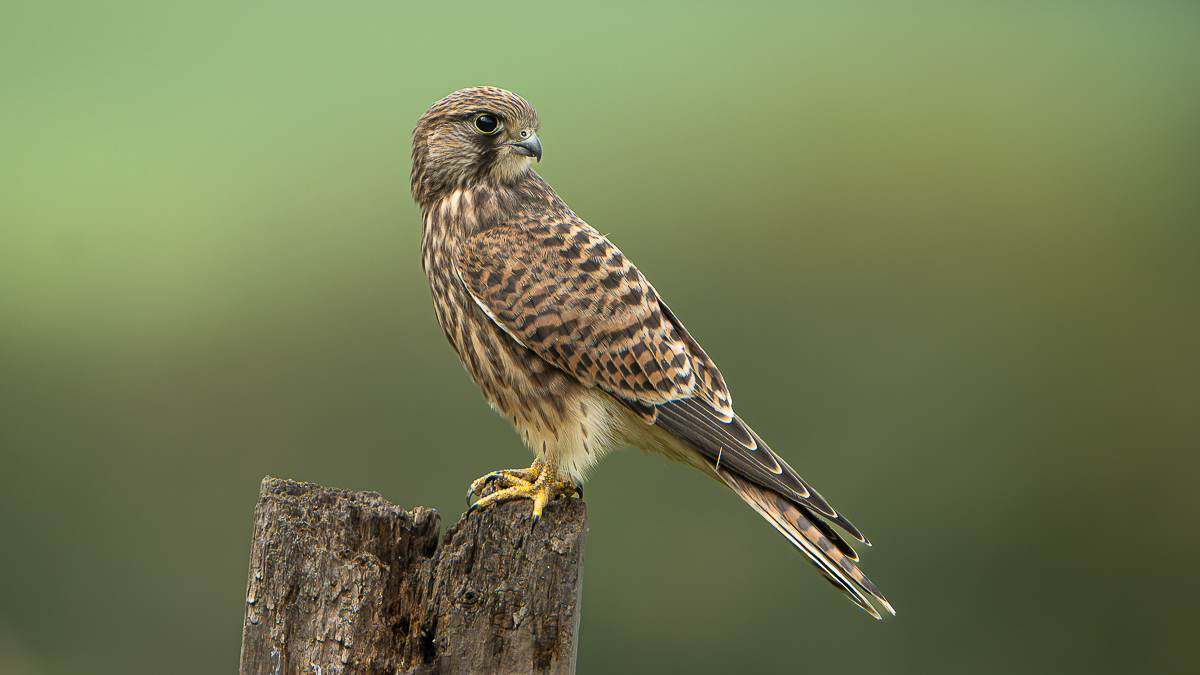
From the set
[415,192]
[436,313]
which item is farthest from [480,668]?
[415,192]

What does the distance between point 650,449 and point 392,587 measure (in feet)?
3.01

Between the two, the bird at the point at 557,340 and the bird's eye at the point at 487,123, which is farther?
the bird's eye at the point at 487,123

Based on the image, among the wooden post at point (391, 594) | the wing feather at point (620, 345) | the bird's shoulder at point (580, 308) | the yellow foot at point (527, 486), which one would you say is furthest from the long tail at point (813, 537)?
the wooden post at point (391, 594)

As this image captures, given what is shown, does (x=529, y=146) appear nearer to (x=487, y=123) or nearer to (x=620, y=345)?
(x=487, y=123)

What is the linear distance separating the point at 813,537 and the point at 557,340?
2.66ft

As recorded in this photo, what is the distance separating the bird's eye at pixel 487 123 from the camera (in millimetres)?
2576

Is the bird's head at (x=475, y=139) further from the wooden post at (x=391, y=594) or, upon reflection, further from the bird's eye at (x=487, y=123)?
the wooden post at (x=391, y=594)

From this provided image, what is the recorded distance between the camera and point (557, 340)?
240cm

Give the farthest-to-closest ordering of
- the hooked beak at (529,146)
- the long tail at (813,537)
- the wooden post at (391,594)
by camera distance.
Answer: the hooked beak at (529,146) → the long tail at (813,537) → the wooden post at (391,594)

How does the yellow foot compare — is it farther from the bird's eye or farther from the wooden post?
the bird's eye

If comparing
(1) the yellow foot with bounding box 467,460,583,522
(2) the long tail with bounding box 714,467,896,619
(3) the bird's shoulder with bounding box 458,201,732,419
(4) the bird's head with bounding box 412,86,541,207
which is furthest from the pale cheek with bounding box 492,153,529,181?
(2) the long tail with bounding box 714,467,896,619

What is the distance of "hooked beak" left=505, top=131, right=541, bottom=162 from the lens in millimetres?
2561

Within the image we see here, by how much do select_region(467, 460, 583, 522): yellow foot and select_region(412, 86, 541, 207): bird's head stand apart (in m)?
0.83

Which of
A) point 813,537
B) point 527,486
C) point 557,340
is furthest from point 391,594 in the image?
point 813,537
